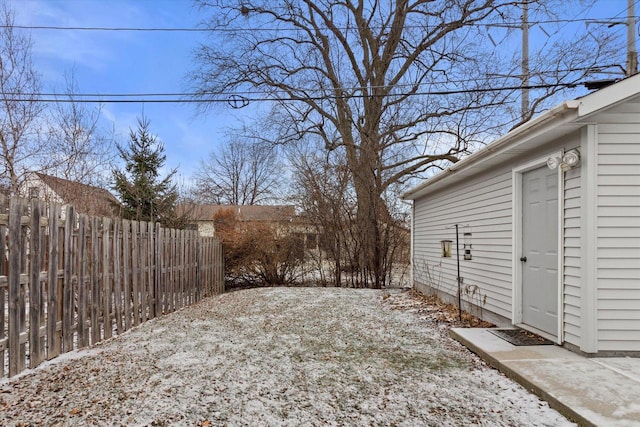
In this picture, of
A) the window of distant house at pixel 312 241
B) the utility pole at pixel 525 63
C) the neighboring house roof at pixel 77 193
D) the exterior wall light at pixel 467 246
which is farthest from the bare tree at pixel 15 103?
the utility pole at pixel 525 63

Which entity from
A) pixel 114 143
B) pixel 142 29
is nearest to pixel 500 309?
pixel 114 143

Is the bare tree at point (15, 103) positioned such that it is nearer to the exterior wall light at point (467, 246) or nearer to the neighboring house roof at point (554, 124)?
the neighboring house roof at point (554, 124)

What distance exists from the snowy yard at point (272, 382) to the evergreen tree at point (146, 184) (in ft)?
19.4

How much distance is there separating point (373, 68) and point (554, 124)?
1207 centimetres

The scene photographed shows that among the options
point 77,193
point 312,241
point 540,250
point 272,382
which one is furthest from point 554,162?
point 77,193

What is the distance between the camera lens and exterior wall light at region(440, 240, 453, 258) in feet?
24.5

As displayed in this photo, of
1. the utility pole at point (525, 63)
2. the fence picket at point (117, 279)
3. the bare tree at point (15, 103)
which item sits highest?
the utility pole at point (525, 63)

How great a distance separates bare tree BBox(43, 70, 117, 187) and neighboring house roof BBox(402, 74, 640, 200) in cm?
758

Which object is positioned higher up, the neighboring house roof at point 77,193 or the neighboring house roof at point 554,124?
the neighboring house roof at point 554,124

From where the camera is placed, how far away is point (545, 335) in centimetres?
420

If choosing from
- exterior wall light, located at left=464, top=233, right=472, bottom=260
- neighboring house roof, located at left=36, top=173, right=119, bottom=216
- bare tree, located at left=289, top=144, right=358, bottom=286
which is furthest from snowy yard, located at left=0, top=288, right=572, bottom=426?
bare tree, located at left=289, top=144, right=358, bottom=286

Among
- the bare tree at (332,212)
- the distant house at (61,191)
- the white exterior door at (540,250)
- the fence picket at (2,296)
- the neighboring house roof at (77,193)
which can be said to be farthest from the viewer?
the bare tree at (332,212)

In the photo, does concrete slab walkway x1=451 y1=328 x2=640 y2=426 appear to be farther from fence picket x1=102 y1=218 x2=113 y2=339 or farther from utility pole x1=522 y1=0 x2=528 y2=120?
utility pole x1=522 y1=0 x2=528 y2=120

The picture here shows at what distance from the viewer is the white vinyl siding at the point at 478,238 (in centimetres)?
517
